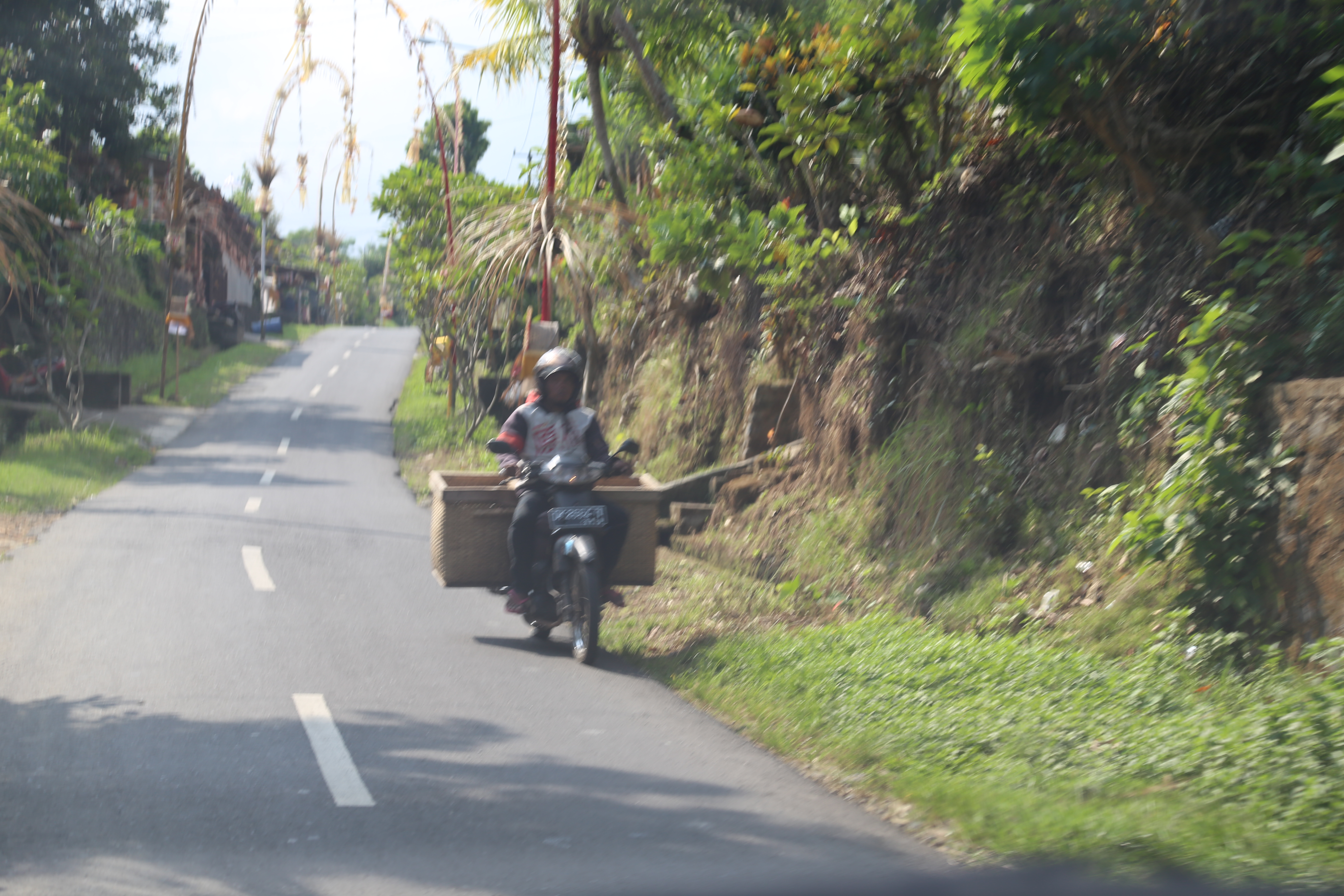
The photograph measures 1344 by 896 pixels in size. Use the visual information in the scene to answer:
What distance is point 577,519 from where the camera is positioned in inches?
323

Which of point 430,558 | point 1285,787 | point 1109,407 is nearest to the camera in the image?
point 1285,787

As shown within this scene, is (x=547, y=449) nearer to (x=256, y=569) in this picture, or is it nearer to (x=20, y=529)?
(x=256, y=569)

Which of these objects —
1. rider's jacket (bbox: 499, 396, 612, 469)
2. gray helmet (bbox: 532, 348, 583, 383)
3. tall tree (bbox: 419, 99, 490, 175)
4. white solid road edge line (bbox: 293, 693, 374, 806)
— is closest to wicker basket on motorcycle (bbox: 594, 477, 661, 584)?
rider's jacket (bbox: 499, 396, 612, 469)

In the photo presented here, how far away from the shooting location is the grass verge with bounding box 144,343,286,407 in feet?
114

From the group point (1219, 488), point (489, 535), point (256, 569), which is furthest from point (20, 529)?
point (1219, 488)

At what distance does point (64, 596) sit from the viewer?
383 inches

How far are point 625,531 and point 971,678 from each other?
113 inches

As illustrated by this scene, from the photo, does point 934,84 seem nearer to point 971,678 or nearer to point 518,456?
point 518,456

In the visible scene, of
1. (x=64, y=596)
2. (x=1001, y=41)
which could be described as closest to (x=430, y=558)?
(x=64, y=596)

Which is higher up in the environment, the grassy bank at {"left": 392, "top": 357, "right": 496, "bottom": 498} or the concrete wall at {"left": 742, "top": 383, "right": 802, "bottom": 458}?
the concrete wall at {"left": 742, "top": 383, "right": 802, "bottom": 458}

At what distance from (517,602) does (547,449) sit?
1105 mm

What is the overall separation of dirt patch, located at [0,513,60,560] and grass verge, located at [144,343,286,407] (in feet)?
65.0

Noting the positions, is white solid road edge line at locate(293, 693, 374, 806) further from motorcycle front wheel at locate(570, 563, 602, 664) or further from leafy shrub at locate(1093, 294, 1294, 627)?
leafy shrub at locate(1093, 294, 1294, 627)

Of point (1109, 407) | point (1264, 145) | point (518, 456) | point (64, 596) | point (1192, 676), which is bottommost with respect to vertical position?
point (64, 596)
